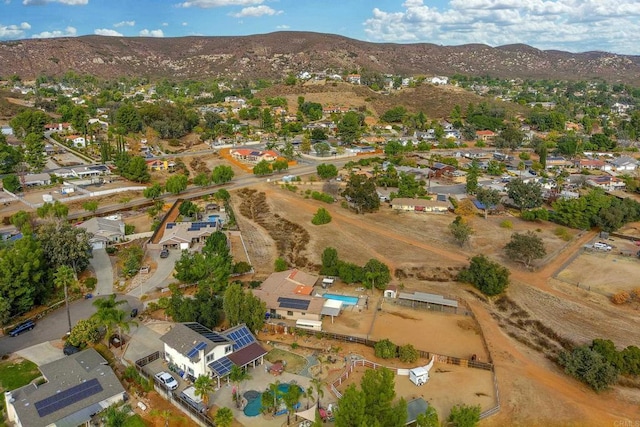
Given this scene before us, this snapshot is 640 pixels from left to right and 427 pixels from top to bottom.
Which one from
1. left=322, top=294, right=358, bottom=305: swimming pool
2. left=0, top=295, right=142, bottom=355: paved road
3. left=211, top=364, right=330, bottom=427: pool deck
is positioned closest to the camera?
left=211, top=364, right=330, bottom=427: pool deck

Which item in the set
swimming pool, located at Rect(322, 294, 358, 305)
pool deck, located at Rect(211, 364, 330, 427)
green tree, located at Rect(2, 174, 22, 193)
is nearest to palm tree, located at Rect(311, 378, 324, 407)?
pool deck, located at Rect(211, 364, 330, 427)

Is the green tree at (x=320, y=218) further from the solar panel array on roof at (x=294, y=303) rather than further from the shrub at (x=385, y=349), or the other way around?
the shrub at (x=385, y=349)

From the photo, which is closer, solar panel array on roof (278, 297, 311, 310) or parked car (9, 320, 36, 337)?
parked car (9, 320, 36, 337)

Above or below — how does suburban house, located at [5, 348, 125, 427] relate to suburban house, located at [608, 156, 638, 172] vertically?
below

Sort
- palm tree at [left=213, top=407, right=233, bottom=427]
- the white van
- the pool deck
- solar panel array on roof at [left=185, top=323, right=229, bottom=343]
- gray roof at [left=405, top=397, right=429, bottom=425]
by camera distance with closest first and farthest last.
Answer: palm tree at [left=213, top=407, right=233, bottom=427], gray roof at [left=405, top=397, right=429, bottom=425], the pool deck, solar panel array on roof at [left=185, top=323, right=229, bottom=343], the white van

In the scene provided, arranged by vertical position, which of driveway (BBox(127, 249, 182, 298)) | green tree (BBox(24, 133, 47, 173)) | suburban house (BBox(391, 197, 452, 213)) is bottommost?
driveway (BBox(127, 249, 182, 298))

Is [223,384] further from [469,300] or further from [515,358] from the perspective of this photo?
[469,300]

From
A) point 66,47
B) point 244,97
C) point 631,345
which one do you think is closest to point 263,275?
point 631,345

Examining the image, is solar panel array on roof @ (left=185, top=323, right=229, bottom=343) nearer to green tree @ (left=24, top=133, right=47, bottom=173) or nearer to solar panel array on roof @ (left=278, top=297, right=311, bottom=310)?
solar panel array on roof @ (left=278, top=297, right=311, bottom=310)

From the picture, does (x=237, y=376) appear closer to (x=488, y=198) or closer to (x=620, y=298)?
(x=620, y=298)
